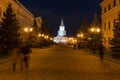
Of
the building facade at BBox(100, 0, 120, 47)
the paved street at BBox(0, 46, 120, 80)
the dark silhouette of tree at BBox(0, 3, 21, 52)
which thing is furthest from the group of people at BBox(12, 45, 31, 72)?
the building facade at BBox(100, 0, 120, 47)

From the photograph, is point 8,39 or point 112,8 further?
point 112,8

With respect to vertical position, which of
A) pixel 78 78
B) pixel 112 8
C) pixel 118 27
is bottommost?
pixel 78 78

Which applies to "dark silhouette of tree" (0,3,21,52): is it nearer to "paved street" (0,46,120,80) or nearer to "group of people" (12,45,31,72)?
"paved street" (0,46,120,80)

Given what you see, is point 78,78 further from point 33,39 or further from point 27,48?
point 33,39

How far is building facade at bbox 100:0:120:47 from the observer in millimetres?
48875

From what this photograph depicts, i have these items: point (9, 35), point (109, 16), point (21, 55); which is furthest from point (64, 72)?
point (109, 16)

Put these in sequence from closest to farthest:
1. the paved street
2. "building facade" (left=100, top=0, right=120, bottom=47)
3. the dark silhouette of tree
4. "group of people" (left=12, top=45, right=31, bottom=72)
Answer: the paved street < "group of people" (left=12, top=45, right=31, bottom=72) < the dark silhouette of tree < "building facade" (left=100, top=0, right=120, bottom=47)

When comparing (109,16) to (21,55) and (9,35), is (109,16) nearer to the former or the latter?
(9,35)

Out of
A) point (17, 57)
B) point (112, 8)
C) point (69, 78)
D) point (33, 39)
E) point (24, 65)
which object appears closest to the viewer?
point (69, 78)

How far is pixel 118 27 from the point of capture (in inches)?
1244

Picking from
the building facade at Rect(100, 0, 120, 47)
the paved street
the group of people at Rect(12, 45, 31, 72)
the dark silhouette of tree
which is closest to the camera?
the paved street

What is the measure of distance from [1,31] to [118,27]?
51.6 ft

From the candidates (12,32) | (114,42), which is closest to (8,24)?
(12,32)

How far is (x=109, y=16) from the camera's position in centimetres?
5353
